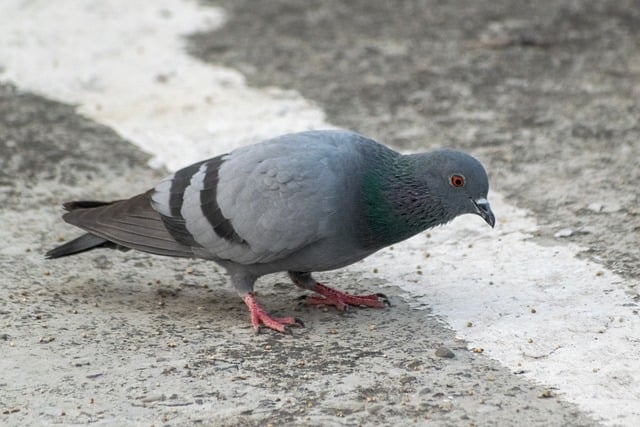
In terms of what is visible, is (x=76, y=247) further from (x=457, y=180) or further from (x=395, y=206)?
(x=457, y=180)

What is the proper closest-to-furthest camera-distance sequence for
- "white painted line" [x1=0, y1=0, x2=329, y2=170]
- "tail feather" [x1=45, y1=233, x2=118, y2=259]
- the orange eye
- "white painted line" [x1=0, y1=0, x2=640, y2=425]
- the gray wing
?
1. "white painted line" [x1=0, y1=0, x2=640, y2=425]
2. the gray wing
3. the orange eye
4. "tail feather" [x1=45, y1=233, x2=118, y2=259]
5. "white painted line" [x1=0, y1=0, x2=329, y2=170]

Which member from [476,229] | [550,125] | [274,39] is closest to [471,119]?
[550,125]

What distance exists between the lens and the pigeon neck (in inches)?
199

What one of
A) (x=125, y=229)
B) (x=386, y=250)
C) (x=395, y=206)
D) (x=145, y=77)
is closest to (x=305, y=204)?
(x=395, y=206)

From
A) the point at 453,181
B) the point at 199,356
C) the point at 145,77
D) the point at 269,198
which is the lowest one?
the point at 199,356

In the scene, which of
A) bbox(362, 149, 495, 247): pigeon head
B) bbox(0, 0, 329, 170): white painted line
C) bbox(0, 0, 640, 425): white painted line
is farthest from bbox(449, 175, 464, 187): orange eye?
bbox(0, 0, 329, 170): white painted line

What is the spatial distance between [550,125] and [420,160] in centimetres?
285

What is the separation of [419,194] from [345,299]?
0.76 meters

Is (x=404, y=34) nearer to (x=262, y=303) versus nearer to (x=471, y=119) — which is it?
(x=471, y=119)

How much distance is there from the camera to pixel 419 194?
5.11m

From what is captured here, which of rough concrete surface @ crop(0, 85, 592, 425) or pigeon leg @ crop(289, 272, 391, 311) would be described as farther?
pigeon leg @ crop(289, 272, 391, 311)

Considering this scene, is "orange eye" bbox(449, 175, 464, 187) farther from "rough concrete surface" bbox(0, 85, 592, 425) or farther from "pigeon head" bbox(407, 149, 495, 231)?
"rough concrete surface" bbox(0, 85, 592, 425)

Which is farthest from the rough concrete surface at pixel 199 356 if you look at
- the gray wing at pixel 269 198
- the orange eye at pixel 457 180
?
the orange eye at pixel 457 180

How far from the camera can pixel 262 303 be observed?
567 cm
